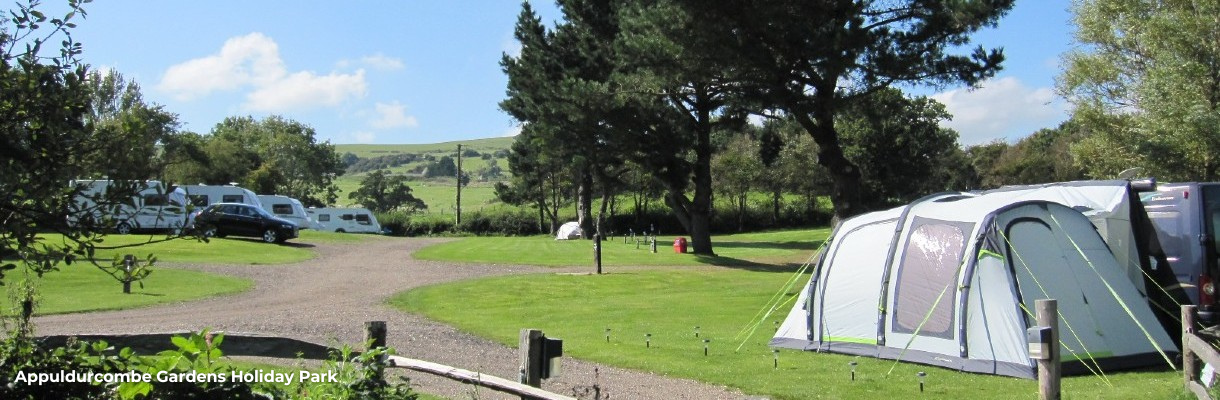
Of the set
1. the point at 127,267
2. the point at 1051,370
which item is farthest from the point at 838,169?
the point at 127,267

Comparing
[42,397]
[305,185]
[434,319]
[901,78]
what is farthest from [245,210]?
[305,185]

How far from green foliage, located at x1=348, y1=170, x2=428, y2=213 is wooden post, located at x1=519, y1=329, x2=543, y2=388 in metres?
85.3

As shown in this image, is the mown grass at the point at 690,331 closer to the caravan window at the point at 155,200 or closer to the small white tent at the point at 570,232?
the caravan window at the point at 155,200

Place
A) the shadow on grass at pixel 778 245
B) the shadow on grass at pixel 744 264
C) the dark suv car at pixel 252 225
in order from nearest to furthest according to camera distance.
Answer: the shadow on grass at pixel 744 264, the dark suv car at pixel 252 225, the shadow on grass at pixel 778 245

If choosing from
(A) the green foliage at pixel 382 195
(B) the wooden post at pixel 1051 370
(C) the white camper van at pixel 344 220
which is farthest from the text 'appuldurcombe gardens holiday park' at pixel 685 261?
(A) the green foliage at pixel 382 195

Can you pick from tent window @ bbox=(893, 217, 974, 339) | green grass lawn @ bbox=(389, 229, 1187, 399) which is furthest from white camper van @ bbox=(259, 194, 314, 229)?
tent window @ bbox=(893, 217, 974, 339)

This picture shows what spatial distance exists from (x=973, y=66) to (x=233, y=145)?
210 feet

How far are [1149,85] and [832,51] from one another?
15.0 meters

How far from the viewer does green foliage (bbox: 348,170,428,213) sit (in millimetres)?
91250

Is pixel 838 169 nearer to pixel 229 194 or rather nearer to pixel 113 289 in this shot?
pixel 113 289

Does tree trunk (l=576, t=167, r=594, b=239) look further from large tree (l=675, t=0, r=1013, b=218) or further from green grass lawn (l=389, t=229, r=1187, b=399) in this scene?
large tree (l=675, t=0, r=1013, b=218)

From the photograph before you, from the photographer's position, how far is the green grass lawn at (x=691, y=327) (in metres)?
9.87

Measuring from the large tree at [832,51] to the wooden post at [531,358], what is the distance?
46.0 ft

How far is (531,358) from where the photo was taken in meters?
6.95
